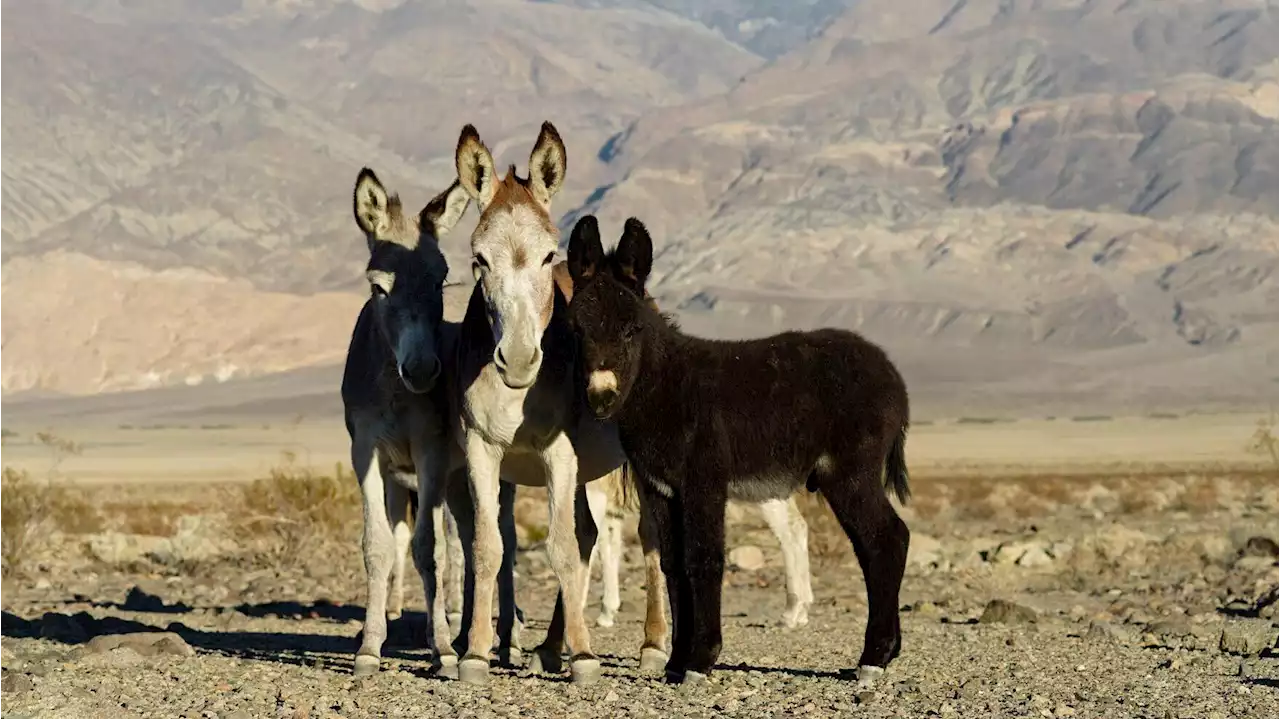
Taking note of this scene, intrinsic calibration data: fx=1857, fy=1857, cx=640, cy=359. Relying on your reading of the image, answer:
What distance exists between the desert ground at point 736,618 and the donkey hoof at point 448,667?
0.15 m

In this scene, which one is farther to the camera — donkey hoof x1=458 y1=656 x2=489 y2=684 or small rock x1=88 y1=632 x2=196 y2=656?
small rock x1=88 y1=632 x2=196 y2=656

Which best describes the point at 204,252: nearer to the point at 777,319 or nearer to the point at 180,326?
the point at 180,326

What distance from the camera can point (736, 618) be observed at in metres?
16.0

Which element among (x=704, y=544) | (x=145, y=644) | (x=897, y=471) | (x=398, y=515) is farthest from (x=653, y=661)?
(x=145, y=644)

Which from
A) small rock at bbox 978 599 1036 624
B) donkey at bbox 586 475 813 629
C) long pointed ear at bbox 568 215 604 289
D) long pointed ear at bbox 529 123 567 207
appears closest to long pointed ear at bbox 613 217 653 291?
long pointed ear at bbox 568 215 604 289

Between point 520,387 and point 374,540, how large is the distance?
1876mm

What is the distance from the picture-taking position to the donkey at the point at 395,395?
11164 millimetres

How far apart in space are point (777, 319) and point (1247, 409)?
3962cm

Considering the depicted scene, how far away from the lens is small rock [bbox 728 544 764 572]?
2175 centimetres

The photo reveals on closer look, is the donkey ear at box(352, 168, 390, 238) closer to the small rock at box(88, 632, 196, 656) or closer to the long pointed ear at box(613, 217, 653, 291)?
the long pointed ear at box(613, 217, 653, 291)

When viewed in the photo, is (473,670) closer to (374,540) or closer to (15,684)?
(374,540)

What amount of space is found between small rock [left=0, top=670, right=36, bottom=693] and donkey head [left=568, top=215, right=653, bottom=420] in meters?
3.46

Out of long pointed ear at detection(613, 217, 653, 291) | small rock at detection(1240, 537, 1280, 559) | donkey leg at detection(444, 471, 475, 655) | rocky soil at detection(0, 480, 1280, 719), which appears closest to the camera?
rocky soil at detection(0, 480, 1280, 719)

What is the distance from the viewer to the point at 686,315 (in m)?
141
